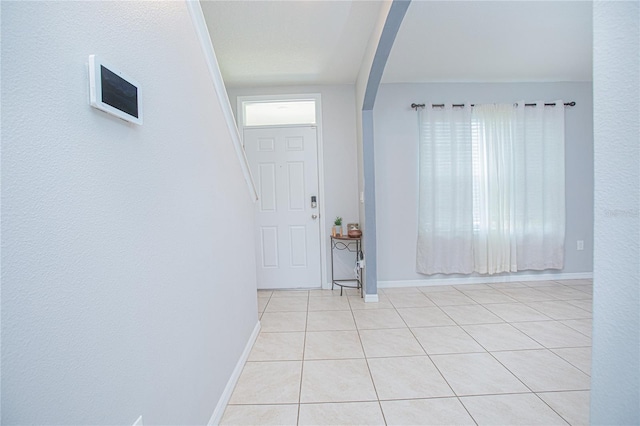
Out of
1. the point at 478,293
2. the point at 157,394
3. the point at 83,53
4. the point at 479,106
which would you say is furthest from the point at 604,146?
the point at 479,106

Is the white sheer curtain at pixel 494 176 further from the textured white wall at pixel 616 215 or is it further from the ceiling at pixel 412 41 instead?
the textured white wall at pixel 616 215

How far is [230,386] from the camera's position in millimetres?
1630

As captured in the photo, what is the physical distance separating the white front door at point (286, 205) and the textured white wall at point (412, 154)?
86cm

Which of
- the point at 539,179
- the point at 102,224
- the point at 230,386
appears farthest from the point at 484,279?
the point at 102,224

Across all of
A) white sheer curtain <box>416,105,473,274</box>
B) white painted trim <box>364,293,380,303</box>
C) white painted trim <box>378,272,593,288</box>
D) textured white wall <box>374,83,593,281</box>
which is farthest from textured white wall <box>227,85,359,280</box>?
white sheer curtain <box>416,105,473,274</box>

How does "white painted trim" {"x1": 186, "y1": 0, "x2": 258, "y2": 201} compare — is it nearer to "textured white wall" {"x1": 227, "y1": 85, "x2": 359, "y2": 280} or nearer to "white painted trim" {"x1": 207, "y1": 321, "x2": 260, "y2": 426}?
"white painted trim" {"x1": 207, "y1": 321, "x2": 260, "y2": 426}

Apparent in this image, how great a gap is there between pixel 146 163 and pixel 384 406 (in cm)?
164

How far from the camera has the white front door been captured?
3.58 meters

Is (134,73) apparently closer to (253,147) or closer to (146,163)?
(146,163)

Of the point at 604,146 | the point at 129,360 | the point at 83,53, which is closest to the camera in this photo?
the point at 604,146

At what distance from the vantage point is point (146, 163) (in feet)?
2.99

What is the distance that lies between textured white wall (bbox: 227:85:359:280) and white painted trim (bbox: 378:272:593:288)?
0.67 meters

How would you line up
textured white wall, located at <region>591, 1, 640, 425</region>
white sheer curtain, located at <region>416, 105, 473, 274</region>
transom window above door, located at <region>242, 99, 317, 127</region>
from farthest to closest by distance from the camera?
transom window above door, located at <region>242, 99, 317, 127</region> → white sheer curtain, located at <region>416, 105, 473, 274</region> → textured white wall, located at <region>591, 1, 640, 425</region>

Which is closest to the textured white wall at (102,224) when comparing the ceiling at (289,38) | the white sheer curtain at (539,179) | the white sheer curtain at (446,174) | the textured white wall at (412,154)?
the ceiling at (289,38)
